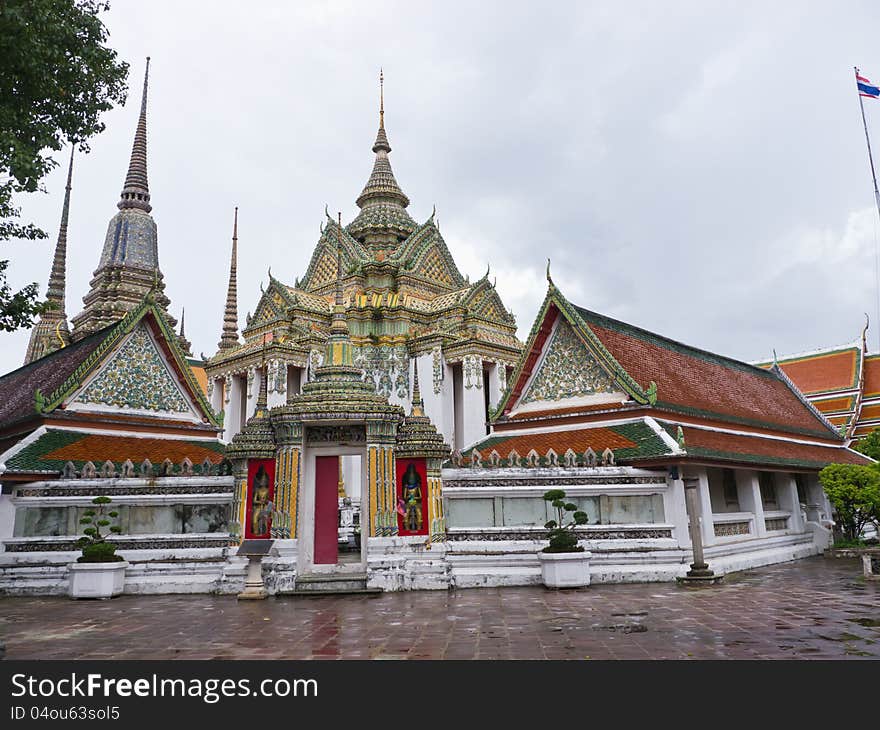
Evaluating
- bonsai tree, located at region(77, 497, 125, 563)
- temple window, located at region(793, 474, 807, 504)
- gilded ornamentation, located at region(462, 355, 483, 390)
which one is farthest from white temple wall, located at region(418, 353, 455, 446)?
→ bonsai tree, located at region(77, 497, 125, 563)

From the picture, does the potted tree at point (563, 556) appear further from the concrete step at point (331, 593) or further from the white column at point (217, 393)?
the white column at point (217, 393)

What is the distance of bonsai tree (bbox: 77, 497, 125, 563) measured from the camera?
38.7ft

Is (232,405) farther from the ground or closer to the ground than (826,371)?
closer to the ground

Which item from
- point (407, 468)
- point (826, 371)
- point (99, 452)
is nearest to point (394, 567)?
point (407, 468)

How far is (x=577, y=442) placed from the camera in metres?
15.6

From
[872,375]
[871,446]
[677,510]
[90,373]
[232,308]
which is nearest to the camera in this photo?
[677,510]

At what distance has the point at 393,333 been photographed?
27.0 metres

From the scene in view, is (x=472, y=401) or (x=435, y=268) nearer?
(x=472, y=401)

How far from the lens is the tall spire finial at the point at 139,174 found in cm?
3259

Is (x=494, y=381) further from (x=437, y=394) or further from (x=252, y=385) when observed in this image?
(x=252, y=385)

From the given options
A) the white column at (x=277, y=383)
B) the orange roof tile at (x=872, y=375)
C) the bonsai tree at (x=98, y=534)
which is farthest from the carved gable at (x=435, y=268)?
the orange roof tile at (x=872, y=375)

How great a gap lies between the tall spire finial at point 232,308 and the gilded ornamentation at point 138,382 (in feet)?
61.3

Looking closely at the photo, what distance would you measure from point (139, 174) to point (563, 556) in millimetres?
29885

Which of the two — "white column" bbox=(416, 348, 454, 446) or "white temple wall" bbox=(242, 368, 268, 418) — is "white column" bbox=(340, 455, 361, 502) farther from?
"white temple wall" bbox=(242, 368, 268, 418)
